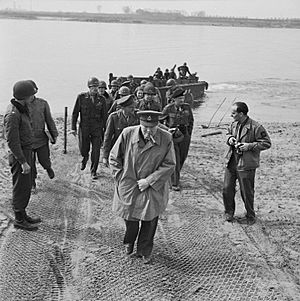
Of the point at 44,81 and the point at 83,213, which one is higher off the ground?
the point at 83,213

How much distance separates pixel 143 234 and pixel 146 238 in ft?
0.18

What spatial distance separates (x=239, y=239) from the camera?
6.31m

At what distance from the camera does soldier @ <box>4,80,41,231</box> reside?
19.0 feet

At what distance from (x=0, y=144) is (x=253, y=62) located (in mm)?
39330

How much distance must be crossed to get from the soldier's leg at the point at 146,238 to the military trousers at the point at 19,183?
1586 millimetres

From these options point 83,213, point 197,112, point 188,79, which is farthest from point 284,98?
point 83,213

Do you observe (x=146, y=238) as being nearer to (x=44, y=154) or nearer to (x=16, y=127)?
(x=16, y=127)

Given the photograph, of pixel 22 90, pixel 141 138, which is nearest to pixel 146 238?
pixel 141 138

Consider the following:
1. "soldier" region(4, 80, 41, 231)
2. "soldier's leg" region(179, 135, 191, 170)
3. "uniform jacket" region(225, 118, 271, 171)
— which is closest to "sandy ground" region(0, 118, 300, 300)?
"soldier" region(4, 80, 41, 231)

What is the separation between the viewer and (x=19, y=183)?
19.9 ft

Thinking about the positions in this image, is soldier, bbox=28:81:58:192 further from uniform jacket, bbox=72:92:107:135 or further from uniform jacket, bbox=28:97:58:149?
uniform jacket, bbox=72:92:107:135

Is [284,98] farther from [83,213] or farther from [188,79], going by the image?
[83,213]

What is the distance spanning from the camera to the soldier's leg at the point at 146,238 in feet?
17.6

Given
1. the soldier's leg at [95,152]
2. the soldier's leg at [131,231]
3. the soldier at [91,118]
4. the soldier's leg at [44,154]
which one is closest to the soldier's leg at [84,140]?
the soldier at [91,118]
